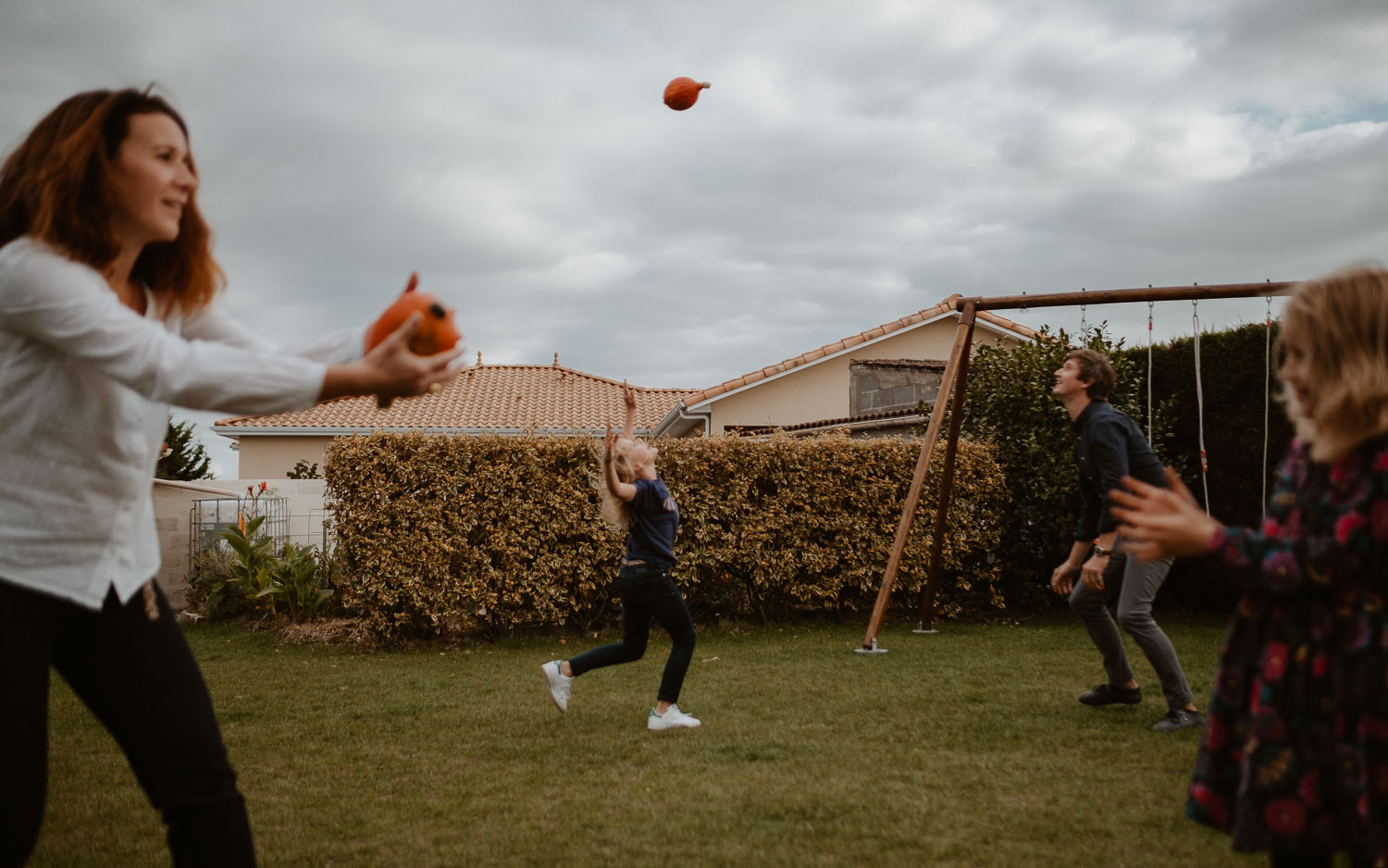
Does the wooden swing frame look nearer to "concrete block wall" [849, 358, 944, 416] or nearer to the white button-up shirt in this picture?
the white button-up shirt

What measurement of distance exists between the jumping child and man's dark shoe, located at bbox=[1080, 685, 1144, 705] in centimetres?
258

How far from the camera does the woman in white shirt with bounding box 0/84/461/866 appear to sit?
1.73m

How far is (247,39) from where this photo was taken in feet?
22.6

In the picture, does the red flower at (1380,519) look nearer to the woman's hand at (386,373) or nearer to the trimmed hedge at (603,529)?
the woman's hand at (386,373)

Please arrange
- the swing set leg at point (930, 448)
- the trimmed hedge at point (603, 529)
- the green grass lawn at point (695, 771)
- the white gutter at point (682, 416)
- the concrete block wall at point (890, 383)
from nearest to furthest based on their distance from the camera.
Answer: the green grass lawn at point (695, 771) → the swing set leg at point (930, 448) → the trimmed hedge at point (603, 529) → the concrete block wall at point (890, 383) → the white gutter at point (682, 416)

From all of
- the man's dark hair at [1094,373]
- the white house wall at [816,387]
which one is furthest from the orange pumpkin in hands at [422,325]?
the white house wall at [816,387]

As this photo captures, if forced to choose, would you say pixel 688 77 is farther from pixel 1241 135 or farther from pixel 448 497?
pixel 1241 135

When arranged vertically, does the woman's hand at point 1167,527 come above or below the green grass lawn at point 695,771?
above

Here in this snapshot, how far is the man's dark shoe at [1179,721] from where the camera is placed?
211 inches

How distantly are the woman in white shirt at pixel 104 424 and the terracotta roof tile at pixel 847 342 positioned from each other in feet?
58.6

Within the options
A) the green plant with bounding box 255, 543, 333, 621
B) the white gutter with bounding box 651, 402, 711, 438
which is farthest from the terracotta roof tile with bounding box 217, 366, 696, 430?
the green plant with bounding box 255, 543, 333, 621

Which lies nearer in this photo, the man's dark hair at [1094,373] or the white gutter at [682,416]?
the man's dark hair at [1094,373]

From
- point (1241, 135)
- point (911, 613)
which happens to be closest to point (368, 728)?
point (911, 613)

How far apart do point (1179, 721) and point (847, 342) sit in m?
16.1
